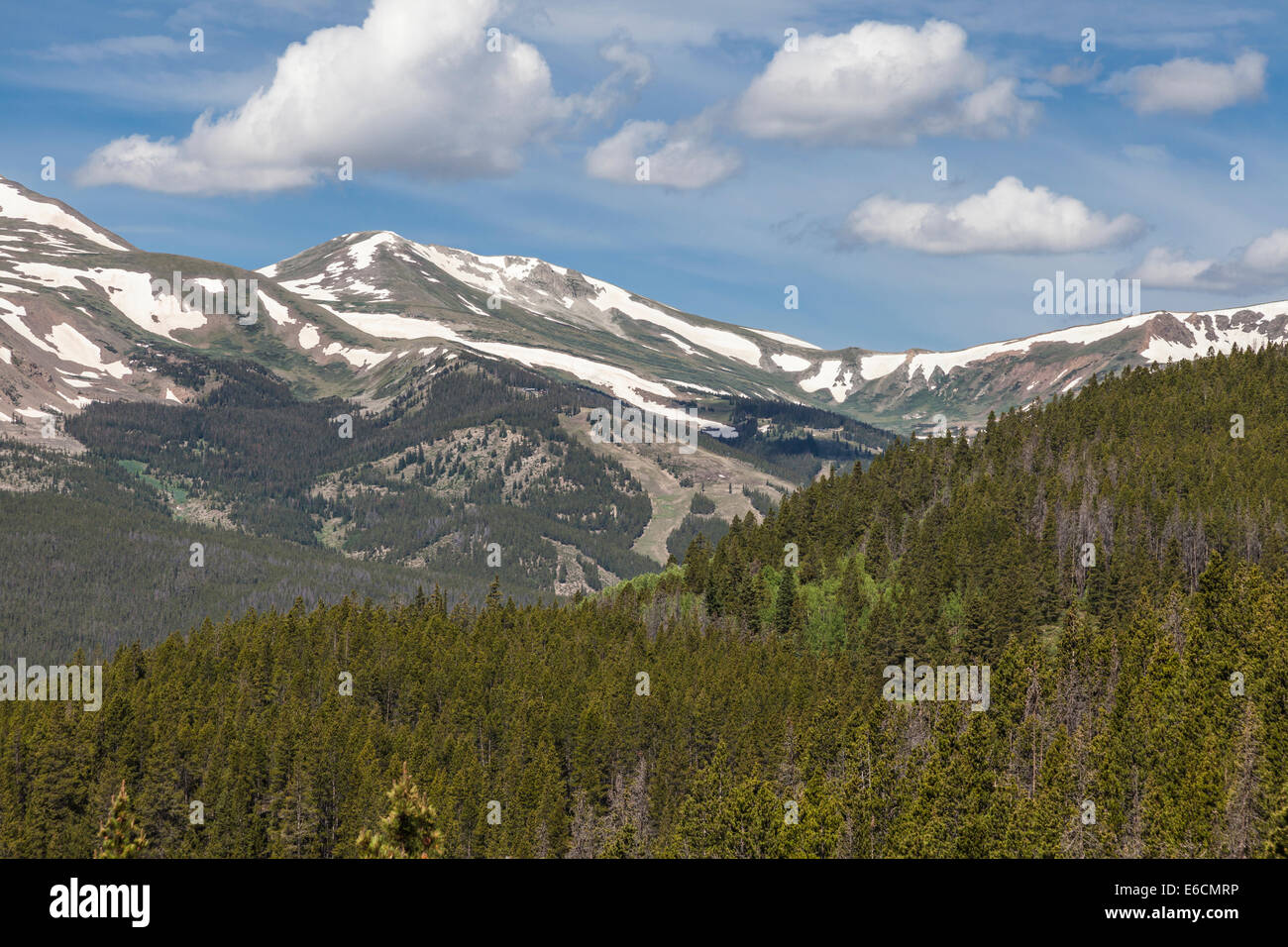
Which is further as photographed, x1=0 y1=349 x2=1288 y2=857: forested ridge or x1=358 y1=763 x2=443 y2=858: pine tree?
x1=0 y1=349 x2=1288 y2=857: forested ridge

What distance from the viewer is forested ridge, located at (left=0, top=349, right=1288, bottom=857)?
97750 mm

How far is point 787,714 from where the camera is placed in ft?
441

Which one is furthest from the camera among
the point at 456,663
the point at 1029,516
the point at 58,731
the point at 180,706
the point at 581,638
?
the point at 1029,516

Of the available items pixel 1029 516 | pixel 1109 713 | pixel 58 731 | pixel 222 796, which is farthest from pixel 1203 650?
pixel 58 731

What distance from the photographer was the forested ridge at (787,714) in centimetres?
9775

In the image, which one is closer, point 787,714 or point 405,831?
point 405,831

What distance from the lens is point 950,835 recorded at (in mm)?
96312

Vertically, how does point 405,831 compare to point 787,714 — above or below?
above

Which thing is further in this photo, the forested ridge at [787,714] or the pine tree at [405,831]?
the forested ridge at [787,714]
